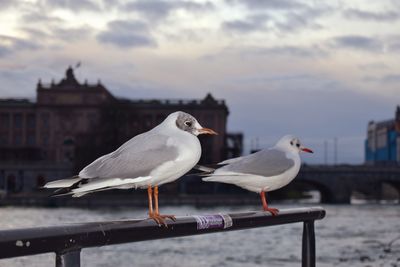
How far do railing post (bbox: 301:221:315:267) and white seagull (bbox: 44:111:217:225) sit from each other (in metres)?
0.65

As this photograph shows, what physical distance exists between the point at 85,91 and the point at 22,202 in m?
29.6

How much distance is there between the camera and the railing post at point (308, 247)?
8.62 feet

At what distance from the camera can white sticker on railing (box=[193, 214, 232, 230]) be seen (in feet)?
6.87

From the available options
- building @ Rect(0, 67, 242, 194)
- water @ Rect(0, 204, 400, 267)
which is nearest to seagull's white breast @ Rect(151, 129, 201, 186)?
water @ Rect(0, 204, 400, 267)

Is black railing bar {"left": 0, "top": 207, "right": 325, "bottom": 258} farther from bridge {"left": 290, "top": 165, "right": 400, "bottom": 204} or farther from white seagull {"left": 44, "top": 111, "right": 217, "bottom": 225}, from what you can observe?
bridge {"left": 290, "top": 165, "right": 400, "bottom": 204}

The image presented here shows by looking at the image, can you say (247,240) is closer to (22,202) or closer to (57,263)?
(57,263)

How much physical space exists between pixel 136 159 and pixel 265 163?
2.83ft

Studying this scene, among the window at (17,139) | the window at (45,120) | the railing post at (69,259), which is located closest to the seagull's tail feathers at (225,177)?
the railing post at (69,259)

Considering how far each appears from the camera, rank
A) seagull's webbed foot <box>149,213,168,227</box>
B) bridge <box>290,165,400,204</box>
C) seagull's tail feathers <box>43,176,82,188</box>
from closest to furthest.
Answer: seagull's tail feathers <box>43,176,82,188</box>
seagull's webbed foot <box>149,213,168,227</box>
bridge <box>290,165,400,204</box>

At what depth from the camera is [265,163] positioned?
2871 millimetres

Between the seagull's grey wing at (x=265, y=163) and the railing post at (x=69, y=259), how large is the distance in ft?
3.77

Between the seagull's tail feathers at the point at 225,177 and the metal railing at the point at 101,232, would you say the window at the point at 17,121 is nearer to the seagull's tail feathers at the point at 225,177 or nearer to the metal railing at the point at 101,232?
the seagull's tail feathers at the point at 225,177

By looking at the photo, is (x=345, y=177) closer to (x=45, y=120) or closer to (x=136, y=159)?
(x=45, y=120)

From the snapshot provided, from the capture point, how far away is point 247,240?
29656 mm
